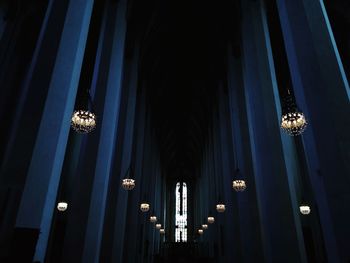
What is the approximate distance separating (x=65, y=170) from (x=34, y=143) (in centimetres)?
1038

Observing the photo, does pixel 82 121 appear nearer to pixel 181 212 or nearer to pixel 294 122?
pixel 294 122

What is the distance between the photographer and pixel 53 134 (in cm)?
492

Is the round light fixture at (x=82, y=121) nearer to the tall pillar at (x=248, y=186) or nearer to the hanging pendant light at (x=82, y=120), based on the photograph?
the hanging pendant light at (x=82, y=120)

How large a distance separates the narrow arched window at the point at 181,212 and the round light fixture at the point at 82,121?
34757 mm

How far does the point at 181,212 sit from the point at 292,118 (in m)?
35.7

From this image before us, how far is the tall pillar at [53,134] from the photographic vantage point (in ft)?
14.2

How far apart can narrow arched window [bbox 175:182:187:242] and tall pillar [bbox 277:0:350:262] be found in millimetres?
36117

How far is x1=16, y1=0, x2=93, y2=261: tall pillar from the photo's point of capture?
14.2ft

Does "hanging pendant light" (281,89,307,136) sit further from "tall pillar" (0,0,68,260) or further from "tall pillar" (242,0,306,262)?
"tall pillar" (0,0,68,260)

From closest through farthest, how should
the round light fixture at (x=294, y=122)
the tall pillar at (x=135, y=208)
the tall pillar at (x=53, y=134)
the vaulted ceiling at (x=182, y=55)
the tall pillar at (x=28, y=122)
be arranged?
the tall pillar at (x=53, y=134)
the tall pillar at (x=28, y=122)
the round light fixture at (x=294, y=122)
the tall pillar at (x=135, y=208)
the vaulted ceiling at (x=182, y=55)

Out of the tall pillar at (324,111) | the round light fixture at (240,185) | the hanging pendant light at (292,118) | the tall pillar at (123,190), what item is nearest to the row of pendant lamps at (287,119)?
the hanging pendant light at (292,118)

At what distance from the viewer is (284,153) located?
7512 millimetres

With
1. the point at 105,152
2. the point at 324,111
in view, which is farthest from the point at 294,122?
the point at 105,152

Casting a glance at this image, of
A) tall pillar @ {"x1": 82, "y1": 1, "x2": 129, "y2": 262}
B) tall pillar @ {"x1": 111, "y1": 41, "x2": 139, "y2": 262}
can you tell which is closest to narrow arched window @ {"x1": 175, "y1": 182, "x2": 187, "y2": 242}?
tall pillar @ {"x1": 111, "y1": 41, "x2": 139, "y2": 262}
